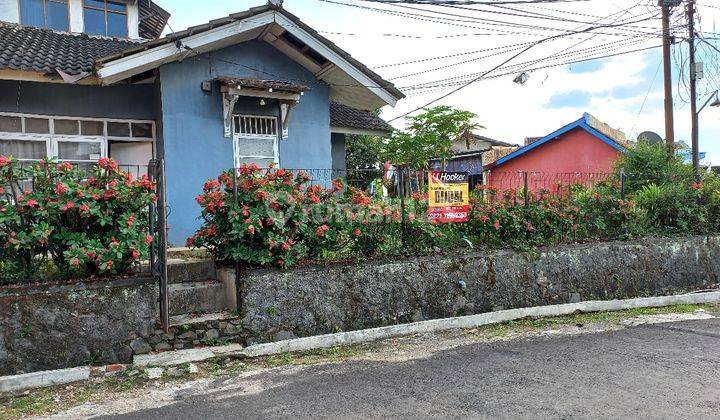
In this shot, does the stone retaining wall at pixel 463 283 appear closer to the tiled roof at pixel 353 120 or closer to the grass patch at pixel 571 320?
the grass patch at pixel 571 320

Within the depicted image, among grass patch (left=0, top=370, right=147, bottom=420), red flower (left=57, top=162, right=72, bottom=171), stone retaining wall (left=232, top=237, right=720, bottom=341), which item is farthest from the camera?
stone retaining wall (left=232, top=237, right=720, bottom=341)

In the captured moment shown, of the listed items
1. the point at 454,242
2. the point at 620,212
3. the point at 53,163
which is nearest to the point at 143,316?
the point at 53,163

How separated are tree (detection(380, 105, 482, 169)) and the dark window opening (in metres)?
9.81

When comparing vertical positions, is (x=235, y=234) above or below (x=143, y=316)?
above

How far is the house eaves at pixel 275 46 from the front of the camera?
27.0ft

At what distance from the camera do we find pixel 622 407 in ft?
13.1

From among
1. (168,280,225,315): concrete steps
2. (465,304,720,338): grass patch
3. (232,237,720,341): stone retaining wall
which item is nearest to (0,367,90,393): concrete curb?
(168,280,225,315): concrete steps

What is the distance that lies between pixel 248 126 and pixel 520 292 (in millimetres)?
5866

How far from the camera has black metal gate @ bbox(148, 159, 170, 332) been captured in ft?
18.3

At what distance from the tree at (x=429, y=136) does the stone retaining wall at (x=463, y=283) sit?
8601 mm

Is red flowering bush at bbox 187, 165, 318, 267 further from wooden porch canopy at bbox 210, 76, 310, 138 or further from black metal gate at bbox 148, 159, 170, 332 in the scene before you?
wooden porch canopy at bbox 210, 76, 310, 138

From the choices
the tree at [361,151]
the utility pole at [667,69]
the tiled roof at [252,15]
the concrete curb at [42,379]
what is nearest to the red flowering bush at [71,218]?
the concrete curb at [42,379]

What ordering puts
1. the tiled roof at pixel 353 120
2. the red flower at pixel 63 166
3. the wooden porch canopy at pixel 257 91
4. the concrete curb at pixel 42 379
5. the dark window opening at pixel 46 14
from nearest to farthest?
the concrete curb at pixel 42 379 → the red flower at pixel 63 166 → the wooden porch canopy at pixel 257 91 → the dark window opening at pixel 46 14 → the tiled roof at pixel 353 120

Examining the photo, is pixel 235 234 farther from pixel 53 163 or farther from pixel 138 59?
pixel 138 59
